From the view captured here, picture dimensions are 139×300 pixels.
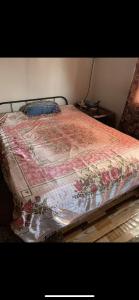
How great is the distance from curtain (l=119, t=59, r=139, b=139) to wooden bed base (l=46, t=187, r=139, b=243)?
1016mm

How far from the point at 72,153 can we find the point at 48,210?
692 mm

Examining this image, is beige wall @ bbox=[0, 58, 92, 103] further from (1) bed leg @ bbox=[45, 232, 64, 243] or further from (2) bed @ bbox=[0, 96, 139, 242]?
(1) bed leg @ bbox=[45, 232, 64, 243]

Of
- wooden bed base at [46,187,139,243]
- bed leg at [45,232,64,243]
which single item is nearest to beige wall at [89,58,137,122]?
wooden bed base at [46,187,139,243]

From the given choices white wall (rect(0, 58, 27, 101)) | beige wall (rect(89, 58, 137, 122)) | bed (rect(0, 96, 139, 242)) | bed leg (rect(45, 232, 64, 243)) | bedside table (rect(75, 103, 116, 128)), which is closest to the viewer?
bed (rect(0, 96, 139, 242))

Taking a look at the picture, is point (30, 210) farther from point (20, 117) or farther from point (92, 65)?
point (92, 65)

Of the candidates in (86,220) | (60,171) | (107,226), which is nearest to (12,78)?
(60,171)

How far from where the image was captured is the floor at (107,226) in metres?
1.68

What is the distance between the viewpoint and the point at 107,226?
71.7 inches

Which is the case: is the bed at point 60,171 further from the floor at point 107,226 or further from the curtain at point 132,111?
the curtain at point 132,111

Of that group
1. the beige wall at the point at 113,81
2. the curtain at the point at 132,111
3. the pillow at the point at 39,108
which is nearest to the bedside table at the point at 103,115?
the beige wall at the point at 113,81

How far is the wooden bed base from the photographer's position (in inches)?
64.5

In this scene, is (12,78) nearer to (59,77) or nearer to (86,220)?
(59,77)

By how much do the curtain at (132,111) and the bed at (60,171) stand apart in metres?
0.46
